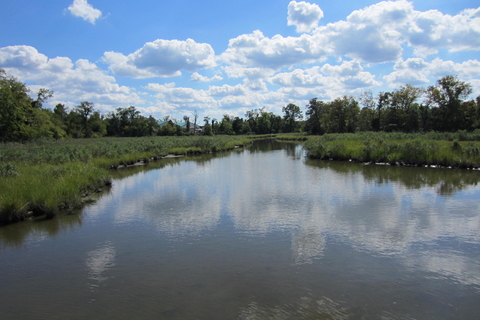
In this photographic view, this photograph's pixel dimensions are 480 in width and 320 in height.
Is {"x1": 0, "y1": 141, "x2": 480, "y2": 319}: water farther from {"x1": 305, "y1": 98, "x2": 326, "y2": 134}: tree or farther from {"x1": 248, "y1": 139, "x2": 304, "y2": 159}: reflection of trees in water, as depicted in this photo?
{"x1": 305, "y1": 98, "x2": 326, "y2": 134}: tree

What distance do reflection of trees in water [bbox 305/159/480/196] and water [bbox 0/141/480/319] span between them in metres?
1.89

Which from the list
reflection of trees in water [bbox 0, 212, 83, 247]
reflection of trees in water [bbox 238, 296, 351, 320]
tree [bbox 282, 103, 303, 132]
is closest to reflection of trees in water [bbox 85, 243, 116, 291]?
reflection of trees in water [bbox 0, 212, 83, 247]

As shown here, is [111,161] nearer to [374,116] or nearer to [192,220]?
[192,220]

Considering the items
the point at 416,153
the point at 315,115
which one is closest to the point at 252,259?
the point at 416,153

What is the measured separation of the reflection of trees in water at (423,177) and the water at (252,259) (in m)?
1.89

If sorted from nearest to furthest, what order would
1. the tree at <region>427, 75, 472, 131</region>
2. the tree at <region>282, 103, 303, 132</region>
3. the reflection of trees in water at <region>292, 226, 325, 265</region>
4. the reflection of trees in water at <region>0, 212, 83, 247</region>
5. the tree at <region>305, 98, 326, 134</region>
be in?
the reflection of trees in water at <region>292, 226, 325, 265</region> → the reflection of trees in water at <region>0, 212, 83, 247</region> → the tree at <region>427, 75, 472, 131</region> → the tree at <region>305, 98, 326, 134</region> → the tree at <region>282, 103, 303, 132</region>

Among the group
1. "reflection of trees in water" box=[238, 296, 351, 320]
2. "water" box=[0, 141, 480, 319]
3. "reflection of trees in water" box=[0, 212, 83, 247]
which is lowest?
"reflection of trees in water" box=[238, 296, 351, 320]

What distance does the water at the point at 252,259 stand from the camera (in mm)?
5270

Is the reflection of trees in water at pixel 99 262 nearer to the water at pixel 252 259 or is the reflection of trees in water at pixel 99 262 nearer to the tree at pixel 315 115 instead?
the water at pixel 252 259

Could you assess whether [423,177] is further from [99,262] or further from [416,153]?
[99,262]

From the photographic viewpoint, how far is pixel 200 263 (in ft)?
22.6

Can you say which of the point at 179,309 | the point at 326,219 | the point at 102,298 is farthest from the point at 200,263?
the point at 326,219

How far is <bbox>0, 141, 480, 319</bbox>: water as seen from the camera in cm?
527

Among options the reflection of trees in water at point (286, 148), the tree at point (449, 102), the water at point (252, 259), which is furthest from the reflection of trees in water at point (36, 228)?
the tree at point (449, 102)
